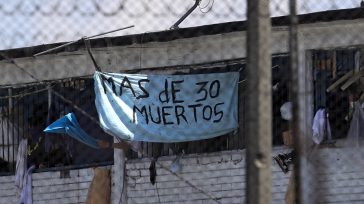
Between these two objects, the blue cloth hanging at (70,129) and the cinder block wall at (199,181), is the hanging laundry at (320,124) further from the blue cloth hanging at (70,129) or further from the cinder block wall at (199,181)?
the blue cloth hanging at (70,129)

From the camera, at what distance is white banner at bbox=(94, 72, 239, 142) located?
10.1 metres

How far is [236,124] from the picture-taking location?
10102 millimetres

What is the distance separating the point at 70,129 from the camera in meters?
10.4

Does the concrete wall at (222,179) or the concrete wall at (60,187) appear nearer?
the concrete wall at (222,179)

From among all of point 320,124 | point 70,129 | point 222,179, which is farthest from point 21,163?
point 320,124

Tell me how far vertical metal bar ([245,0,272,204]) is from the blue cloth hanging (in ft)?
19.7

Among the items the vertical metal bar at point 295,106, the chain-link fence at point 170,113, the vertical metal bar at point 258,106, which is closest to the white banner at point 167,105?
the chain-link fence at point 170,113

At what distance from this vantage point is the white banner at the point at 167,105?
10109 millimetres

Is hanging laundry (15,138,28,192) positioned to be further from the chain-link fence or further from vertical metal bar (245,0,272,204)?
vertical metal bar (245,0,272,204)

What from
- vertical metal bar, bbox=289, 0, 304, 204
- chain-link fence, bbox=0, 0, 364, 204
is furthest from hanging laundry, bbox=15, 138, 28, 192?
vertical metal bar, bbox=289, 0, 304, 204

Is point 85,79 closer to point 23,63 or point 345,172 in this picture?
point 23,63

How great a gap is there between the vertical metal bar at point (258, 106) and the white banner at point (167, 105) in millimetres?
5431

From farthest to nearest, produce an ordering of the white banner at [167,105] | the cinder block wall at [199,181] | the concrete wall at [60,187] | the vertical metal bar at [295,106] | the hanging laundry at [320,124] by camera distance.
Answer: the concrete wall at [60,187] → the cinder block wall at [199,181] → the white banner at [167,105] → the hanging laundry at [320,124] → the vertical metal bar at [295,106]

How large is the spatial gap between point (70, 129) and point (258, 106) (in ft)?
20.0
